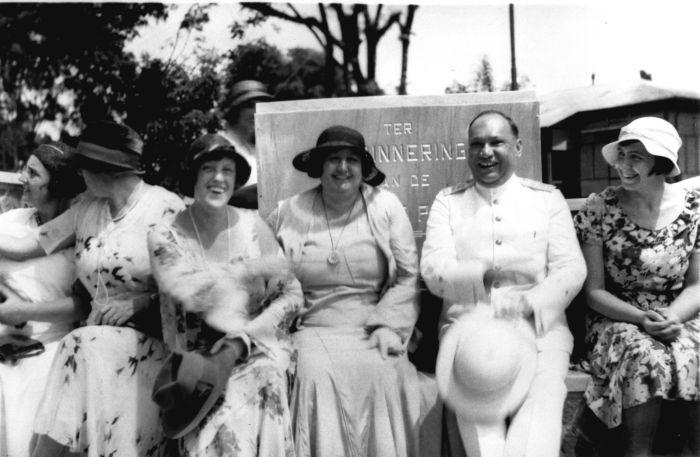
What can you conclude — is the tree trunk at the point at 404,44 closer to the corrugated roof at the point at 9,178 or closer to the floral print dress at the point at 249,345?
the floral print dress at the point at 249,345

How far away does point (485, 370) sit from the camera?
3205mm

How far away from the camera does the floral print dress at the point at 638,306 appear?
3.46m

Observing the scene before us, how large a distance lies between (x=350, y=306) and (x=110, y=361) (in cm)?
124

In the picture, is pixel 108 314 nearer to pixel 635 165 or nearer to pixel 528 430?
pixel 528 430

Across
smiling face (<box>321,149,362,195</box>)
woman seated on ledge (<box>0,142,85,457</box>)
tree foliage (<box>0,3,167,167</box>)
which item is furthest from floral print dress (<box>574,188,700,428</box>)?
tree foliage (<box>0,3,167,167</box>)

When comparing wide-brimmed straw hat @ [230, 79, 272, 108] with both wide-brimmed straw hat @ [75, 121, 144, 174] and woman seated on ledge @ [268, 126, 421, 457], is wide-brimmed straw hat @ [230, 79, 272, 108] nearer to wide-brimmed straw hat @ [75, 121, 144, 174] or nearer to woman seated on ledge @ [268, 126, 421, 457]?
woman seated on ledge @ [268, 126, 421, 457]

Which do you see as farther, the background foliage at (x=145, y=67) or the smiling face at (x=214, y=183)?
the background foliage at (x=145, y=67)

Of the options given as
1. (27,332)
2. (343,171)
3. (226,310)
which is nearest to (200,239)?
(226,310)

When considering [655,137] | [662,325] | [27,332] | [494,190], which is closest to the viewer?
[662,325]

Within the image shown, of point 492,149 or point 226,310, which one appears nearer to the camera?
point 226,310

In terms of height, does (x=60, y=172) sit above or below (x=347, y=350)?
above

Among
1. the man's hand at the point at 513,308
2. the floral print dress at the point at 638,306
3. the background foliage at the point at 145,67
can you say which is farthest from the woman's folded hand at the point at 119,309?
the floral print dress at the point at 638,306

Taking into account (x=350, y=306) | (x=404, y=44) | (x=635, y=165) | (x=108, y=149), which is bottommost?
(x=350, y=306)

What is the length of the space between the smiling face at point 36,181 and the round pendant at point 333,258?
1.69 metres
